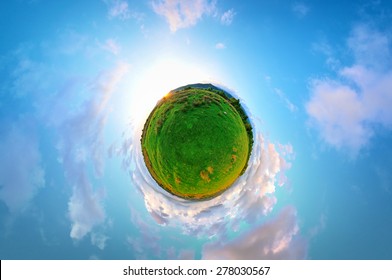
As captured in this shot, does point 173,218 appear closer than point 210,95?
Yes

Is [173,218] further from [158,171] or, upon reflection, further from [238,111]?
[238,111]

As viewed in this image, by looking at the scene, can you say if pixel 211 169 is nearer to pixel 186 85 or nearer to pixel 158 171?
pixel 158 171

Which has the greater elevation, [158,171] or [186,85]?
[186,85]

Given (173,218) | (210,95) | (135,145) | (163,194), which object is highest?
(210,95)
